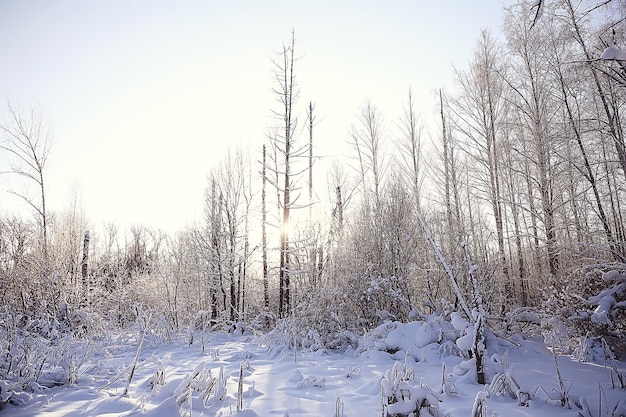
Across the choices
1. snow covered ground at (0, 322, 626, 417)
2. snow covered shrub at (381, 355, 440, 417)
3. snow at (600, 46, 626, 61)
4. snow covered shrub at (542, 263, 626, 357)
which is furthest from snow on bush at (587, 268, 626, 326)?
snow covered shrub at (381, 355, 440, 417)

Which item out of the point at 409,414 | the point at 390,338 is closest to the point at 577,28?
the point at 390,338

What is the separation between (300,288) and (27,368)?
535 centimetres

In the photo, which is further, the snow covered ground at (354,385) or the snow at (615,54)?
the snow at (615,54)

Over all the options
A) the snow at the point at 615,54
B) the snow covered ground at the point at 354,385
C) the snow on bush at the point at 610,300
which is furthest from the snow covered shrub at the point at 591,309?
the snow at the point at 615,54

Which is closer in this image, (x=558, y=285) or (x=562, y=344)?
(x=562, y=344)

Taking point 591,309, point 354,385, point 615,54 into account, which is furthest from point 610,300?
point 354,385

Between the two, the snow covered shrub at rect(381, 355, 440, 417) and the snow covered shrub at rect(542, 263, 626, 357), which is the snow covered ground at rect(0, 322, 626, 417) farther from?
the snow covered shrub at rect(542, 263, 626, 357)

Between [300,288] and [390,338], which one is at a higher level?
[300,288]

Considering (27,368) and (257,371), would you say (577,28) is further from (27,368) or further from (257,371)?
(27,368)

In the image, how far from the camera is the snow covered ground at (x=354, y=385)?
3123 millimetres

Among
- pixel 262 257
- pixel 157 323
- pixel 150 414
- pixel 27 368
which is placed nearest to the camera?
pixel 150 414

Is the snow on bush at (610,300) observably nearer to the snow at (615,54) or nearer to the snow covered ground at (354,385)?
the snow covered ground at (354,385)

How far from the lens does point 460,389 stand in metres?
4.00

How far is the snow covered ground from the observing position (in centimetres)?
312
